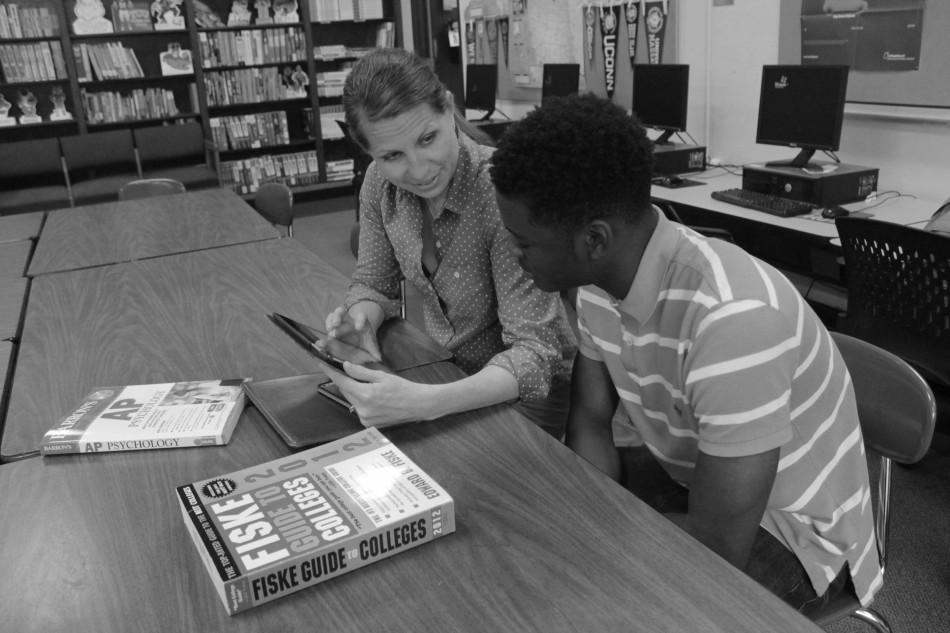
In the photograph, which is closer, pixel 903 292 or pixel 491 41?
pixel 903 292

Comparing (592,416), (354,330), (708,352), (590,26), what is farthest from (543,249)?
(590,26)

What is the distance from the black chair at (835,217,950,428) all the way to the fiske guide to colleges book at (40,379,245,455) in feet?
5.21

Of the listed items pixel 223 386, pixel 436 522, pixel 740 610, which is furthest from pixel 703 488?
pixel 223 386

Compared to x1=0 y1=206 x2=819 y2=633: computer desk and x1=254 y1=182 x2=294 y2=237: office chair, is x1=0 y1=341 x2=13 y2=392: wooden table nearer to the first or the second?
x1=0 y1=206 x2=819 y2=633: computer desk

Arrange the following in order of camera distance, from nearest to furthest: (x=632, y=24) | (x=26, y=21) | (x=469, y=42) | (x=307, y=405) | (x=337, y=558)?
(x=337, y=558) → (x=307, y=405) → (x=632, y=24) → (x=26, y=21) → (x=469, y=42)

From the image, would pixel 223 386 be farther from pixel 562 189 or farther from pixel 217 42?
pixel 217 42

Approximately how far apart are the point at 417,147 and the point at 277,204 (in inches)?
75.6

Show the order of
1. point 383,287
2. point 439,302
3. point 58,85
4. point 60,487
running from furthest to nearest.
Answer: point 58,85, point 383,287, point 439,302, point 60,487

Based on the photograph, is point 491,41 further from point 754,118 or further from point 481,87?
point 754,118

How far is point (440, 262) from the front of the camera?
1.61 m

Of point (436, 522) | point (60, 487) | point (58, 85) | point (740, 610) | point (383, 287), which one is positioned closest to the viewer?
point (740, 610)

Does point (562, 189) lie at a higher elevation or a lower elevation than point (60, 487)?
higher

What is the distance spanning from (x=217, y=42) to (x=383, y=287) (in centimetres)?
481

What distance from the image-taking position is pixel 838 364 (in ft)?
3.50
